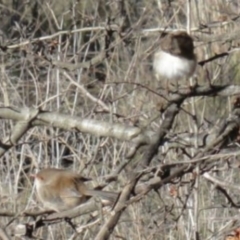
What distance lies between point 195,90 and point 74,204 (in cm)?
60

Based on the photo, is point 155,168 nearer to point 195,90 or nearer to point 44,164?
point 195,90

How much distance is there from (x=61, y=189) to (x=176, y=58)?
61 cm

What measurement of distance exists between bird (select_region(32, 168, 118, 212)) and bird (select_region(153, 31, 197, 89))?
450 millimetres

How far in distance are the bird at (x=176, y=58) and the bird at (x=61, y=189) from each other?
45cm

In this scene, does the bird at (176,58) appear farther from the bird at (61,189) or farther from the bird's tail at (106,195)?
the bird's tail at (106,195)

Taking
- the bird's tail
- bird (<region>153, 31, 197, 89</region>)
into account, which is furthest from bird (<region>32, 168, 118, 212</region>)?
bird (<region>153, 31, 197, 89</region>)

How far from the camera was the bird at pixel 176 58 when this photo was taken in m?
3.18

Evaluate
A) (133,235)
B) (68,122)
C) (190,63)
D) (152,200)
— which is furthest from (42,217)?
(152,200)

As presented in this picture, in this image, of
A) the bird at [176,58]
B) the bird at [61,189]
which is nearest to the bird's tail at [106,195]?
the bird at [61,189]

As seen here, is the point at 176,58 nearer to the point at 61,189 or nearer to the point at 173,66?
the point at 173,66

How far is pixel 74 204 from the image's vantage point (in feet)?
9.64

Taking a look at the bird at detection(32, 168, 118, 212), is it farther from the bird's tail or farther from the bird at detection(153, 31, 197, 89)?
the bird at detection(153, 31, 197, 89)

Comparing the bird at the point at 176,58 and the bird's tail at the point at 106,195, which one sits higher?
the bird at the point at 176,58

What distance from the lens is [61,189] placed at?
325 centimetres
